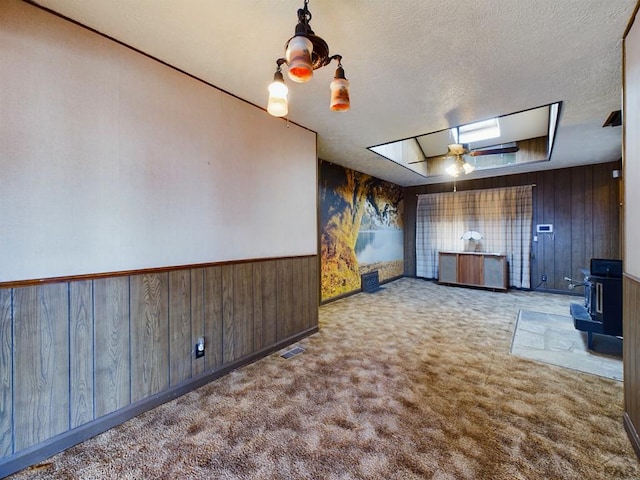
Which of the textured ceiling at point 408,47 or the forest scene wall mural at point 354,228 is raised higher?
the textured ceiling at point 408,47

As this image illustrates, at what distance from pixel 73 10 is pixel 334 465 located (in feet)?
9.45

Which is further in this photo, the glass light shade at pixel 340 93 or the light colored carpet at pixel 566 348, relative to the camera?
the light colored carpet at pixel 566 348

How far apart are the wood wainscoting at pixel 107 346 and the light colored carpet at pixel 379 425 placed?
0.40 ft

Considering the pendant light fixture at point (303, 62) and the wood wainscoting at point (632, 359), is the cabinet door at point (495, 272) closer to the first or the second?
the wood wainscoting at point (632, 359)

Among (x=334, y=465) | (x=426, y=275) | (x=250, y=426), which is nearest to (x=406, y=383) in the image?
(x=334, y=465)

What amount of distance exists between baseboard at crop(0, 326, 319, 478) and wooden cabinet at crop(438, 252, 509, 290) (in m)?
5.32

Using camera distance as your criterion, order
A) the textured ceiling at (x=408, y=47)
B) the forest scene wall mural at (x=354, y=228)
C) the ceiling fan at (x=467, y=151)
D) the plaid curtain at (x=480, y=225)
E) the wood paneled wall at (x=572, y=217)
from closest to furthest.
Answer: the textured ceiling at (x=408, y=47), the ceiling fan at (x=467, y=151), the forest scene wall mural at (x=354, y=228), the wood paneled wall at (x=572, y=217), the plaid curtain at (x=480, y=225)

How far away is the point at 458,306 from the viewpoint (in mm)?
4586

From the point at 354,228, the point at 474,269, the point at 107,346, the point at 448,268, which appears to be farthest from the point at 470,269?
the point at 107,346

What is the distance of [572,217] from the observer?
5.37 metres

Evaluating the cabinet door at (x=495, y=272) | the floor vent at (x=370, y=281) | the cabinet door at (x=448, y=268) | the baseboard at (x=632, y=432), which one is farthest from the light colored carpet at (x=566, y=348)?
the floor vent at (x=370, y=281)

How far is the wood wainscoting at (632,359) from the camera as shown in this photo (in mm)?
1505

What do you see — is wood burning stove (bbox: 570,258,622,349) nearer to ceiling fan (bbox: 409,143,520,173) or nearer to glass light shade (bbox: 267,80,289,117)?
ceiling fan (bbox: 409,143,520,173)

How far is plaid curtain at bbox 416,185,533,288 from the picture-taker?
5812 mm
